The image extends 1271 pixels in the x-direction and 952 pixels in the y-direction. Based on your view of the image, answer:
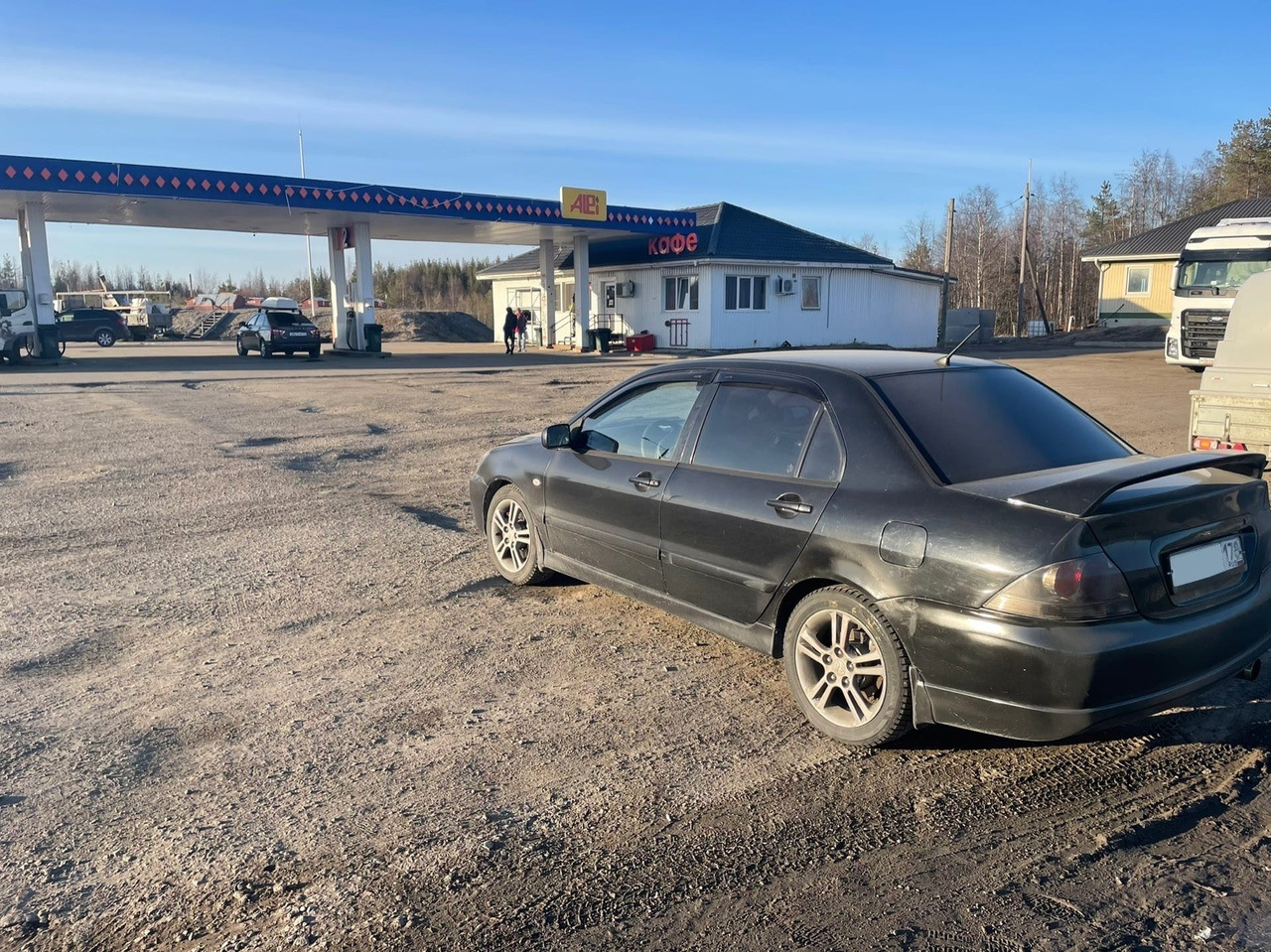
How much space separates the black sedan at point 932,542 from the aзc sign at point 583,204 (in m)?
28.2

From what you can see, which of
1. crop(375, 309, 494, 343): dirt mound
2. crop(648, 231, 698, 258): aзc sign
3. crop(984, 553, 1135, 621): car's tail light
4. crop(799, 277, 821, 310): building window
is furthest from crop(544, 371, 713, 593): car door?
crop(375, 309, 494, 343): dirt mound

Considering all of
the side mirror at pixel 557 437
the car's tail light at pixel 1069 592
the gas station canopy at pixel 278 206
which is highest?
the gas station canopy at pixel 278 206

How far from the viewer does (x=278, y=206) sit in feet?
89.7

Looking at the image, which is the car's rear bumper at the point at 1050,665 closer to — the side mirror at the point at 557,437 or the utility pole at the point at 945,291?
the side mirror at the point at 557,437

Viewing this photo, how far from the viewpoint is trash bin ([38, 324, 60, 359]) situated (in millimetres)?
26734

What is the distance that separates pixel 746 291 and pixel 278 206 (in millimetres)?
16014

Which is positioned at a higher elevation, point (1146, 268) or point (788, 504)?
point (1146, 268)

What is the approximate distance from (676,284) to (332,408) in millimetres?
20526

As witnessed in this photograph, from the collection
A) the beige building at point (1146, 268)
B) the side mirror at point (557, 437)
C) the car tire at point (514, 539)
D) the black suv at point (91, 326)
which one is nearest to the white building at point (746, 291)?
the beige building at point (1146, 268)

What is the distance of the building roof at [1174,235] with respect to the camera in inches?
1560

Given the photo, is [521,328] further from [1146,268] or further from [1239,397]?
[1239,397]

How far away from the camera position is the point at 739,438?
452cm

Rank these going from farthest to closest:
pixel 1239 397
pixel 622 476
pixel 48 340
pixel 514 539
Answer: pixel 48 340 < pixel 1239 397 < pixel 514 539 < pixel 622 476

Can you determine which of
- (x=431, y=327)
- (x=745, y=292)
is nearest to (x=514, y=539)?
(x=745, y=292)
